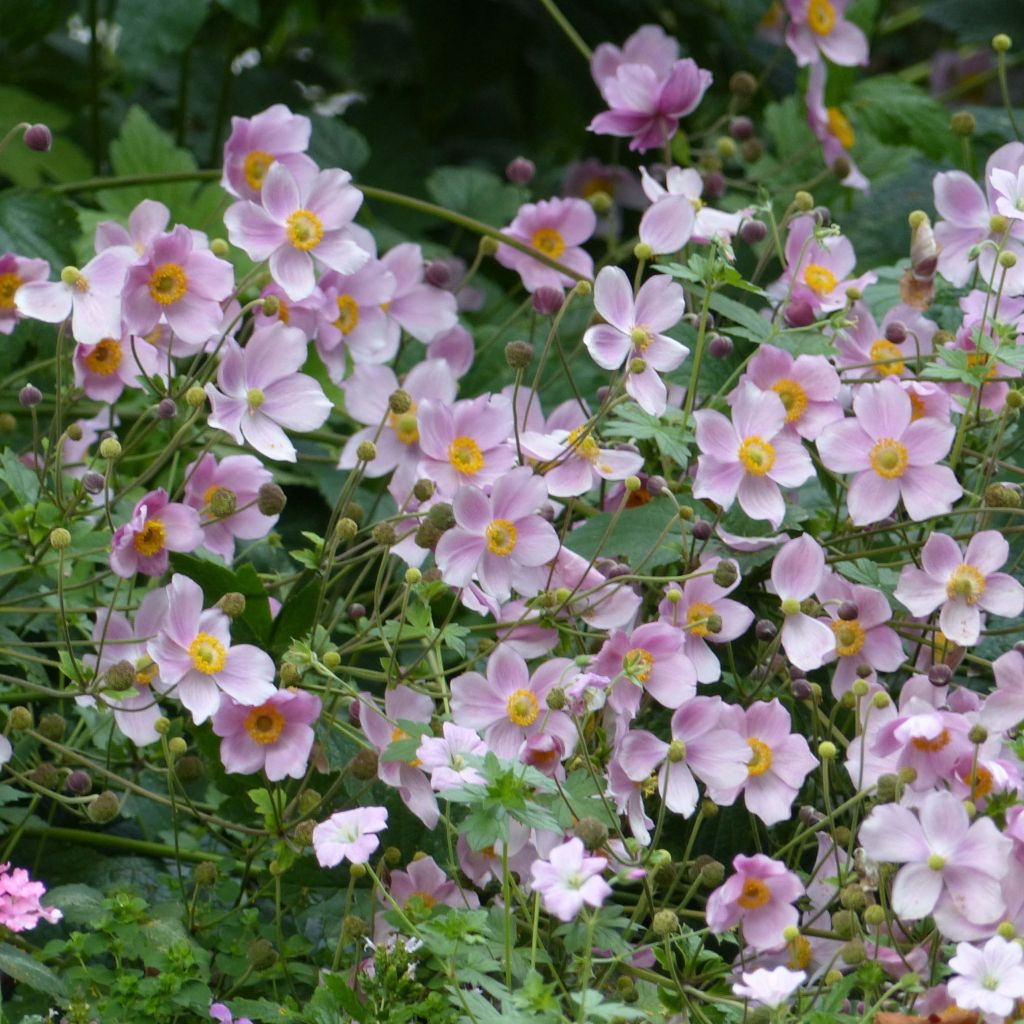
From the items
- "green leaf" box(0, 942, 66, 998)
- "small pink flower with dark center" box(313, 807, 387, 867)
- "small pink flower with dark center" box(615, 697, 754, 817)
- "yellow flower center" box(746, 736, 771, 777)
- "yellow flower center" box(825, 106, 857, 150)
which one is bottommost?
"green leaf" box(0, 942, 66, 998)

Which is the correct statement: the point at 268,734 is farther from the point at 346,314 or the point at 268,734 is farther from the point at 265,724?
the point at 346,314

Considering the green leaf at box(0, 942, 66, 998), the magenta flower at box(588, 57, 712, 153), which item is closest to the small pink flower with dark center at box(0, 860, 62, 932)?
the green leaf at box(0, 942, 66, 998)

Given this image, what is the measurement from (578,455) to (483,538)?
0.34 feet

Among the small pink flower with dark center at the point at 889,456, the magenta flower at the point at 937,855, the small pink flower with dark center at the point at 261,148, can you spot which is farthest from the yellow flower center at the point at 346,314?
the magenta flower at the point at 937,855

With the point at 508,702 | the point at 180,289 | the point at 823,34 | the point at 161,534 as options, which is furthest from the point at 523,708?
the point at 823,34

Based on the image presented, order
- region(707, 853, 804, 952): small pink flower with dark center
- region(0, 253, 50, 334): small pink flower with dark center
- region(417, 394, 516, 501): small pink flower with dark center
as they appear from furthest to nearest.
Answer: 1. region(0, 253, 50, 334): small pink flower with dark center
2. region(417, 394, 516, 501): small pink flower with dark center
3. region(707, 853, 804, 952): small pink flower with dark center

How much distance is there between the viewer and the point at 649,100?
140cm

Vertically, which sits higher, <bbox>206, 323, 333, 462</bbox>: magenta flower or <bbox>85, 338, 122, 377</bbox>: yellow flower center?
<bbox>206, 323, 333, 462</bbox>: magenta flower

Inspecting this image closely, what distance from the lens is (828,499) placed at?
1.31 meters

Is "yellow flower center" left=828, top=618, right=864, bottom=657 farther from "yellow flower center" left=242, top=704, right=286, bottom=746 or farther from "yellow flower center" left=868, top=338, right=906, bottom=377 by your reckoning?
"yellow flower center" left=242, top=704, right=286, bottom=746

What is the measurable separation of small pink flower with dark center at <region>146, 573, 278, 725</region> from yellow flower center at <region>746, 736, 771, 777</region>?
305 millimetres

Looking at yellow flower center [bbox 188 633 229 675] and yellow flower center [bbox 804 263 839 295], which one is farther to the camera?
yellow flower center [bbox 804 263 839 295]

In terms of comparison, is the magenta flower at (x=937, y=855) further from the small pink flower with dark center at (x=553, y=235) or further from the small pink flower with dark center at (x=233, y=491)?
the small pink flower with dark center at (x=553, y=235)

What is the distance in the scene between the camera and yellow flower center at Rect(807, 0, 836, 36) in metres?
1.70
